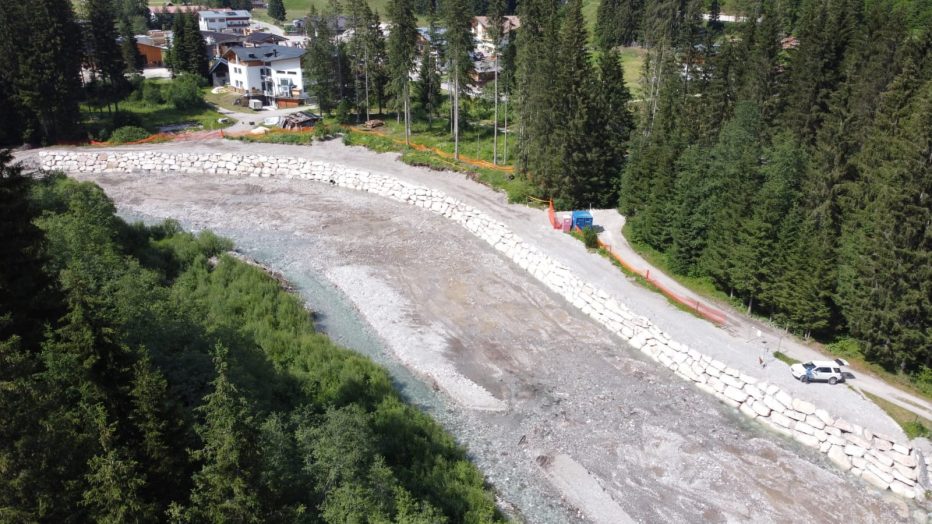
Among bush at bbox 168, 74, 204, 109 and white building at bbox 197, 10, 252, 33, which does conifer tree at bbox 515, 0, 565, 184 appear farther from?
white building at bbox 197, 10, 252, 33

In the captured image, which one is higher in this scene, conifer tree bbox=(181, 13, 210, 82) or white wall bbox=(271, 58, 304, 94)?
conifer tree bbox=(181, 13, 210, 82)

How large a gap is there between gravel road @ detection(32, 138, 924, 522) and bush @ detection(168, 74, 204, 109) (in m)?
31.3

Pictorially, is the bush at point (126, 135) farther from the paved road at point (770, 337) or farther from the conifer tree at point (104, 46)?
the paved road at point (770, 337)

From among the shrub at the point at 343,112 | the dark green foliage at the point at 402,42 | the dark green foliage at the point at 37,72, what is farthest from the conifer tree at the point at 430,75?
the dark green foliage at the point at 37,72

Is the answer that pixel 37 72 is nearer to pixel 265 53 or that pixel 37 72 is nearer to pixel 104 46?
pixel 104 46

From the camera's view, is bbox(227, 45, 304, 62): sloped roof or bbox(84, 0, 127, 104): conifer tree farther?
bbox(227, 45, 304, 62): sloped roof

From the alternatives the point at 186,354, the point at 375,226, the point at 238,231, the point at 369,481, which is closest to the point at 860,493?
the point at 369,481

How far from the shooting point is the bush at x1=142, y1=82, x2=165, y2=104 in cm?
7931

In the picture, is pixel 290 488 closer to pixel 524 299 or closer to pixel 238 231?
pixel 524 299

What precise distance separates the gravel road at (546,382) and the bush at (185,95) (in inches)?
1232

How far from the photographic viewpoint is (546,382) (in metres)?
29.9

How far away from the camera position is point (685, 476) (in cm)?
2425

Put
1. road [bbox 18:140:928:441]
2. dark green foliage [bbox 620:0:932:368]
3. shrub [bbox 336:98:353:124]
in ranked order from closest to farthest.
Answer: road [bbox 18:140:928:441] < dark green foliage [bbox 620:0:932:368] < shrub [bbox 336:98:353:124]

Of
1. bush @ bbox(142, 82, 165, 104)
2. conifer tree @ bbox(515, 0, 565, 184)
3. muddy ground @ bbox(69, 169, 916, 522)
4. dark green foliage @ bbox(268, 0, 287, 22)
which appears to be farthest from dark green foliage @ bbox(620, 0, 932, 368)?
dark green foliage @ bbox(268, 0, 287, 22)
